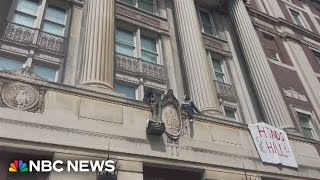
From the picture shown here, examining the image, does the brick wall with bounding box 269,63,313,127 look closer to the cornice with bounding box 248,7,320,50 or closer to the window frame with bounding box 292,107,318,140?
the window frame with bounding box 292,107,318,140

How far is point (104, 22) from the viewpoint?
13000mm

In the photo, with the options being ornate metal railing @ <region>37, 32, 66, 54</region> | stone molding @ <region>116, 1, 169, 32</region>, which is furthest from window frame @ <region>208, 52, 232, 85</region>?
ornate metal railing @ <region>37, 32, 66, 54</region>

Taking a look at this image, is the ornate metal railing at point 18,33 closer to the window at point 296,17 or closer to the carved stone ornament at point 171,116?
the carved stone ornament at point 171,116

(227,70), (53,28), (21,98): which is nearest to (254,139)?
(227,70)

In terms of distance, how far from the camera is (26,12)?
538 inches

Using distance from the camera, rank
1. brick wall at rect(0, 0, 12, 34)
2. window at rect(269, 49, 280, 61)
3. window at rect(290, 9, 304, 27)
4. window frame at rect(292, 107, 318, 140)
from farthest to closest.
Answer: window at rect(290, 9, 304, 27)
window at rect(269, 49, 280, 61)
window frame at rect(292, 107, 318, 140)
brick wall at rect(0, 0, 12, 34)

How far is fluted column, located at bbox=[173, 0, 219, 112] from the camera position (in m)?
13.9

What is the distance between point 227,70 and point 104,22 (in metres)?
9.14

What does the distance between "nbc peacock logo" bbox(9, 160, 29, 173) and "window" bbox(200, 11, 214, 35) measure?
15.1 m

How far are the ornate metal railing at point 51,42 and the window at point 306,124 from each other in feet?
50.8

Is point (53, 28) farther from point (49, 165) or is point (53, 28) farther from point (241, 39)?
point (241, 39)

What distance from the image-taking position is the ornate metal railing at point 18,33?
1260 centimetres

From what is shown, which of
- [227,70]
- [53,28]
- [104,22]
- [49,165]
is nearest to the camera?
[49,165]

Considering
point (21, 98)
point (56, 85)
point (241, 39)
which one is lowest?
point (21, 98)
